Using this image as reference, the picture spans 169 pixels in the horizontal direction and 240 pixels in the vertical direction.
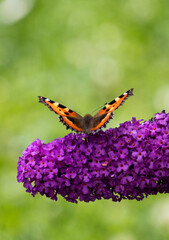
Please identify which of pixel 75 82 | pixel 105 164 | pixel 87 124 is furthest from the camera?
pixel 75 82

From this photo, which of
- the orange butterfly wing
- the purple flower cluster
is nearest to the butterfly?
the orange butterfly wing

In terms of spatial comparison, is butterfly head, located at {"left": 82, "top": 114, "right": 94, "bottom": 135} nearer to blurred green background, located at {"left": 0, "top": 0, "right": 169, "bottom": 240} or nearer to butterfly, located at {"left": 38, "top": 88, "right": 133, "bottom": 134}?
butterfly, located at {"left": 38, "top": 88, "right": 133, "bottom": 134}

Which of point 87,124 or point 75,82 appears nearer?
point 87,124

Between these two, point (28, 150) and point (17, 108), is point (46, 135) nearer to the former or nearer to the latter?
point (17, 108)

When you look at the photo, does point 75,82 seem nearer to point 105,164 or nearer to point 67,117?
point 67,117

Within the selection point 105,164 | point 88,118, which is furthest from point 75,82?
point 105,164

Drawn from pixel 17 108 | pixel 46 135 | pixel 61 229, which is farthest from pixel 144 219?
pixel 17 108

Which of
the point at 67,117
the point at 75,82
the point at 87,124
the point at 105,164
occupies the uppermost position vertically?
the point at 75,82

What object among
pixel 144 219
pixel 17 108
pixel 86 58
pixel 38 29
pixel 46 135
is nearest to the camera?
pixel 144 219

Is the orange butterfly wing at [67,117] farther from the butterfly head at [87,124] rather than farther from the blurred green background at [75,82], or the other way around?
the blurred green background at [75,82]
